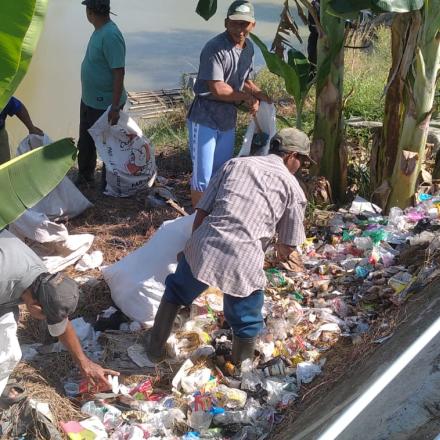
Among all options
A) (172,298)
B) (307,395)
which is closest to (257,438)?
(307,395)

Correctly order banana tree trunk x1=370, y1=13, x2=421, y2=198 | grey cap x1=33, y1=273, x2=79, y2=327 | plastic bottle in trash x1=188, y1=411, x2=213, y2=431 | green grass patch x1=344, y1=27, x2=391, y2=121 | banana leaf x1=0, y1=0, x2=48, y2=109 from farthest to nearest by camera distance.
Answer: green grass patch x1=344, y1=27, x2=391, y2=121
banana tree trunk x1=370, y1=13, x2=421, y2=198
plastic bottle in trash x1=188, y1=411, x2=213, y2=431
grey cap x1=33, y1=273, x2=79, y2=327
banana leaf x1=0, y1=0, x2=48, y2=109

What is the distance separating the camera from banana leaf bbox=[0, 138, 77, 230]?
7.68 ft

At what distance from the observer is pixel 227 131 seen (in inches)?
182

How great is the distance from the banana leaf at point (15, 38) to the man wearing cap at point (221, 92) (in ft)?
7.24

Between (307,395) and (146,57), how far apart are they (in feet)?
37.2

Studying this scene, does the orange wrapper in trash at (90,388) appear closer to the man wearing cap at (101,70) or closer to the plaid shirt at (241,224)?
the plaid shirt at (241,224)

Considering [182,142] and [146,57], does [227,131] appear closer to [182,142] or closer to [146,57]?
[182,142]

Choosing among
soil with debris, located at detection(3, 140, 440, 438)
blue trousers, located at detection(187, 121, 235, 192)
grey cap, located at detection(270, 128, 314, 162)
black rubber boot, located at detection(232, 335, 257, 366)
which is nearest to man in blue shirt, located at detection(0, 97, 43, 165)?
soil with debris, located at detection(3, 140, 440, 438)

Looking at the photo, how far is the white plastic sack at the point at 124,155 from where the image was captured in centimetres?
530

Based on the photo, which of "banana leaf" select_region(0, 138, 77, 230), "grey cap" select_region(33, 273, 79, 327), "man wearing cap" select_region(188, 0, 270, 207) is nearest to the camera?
"banana leaf" select_region(0, 138, 77, 230)

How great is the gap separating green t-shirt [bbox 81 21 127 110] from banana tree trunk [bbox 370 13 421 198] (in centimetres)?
203

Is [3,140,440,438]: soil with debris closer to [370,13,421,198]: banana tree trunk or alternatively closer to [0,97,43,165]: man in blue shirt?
[370,13,421,198]: banana tree trunk

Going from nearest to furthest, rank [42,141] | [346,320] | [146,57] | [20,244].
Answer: [20,244] → [346,320] → [42,141] → [146,57]

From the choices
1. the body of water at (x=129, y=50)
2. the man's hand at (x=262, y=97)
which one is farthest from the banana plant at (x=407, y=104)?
the body of water at (x=129, y=50)
